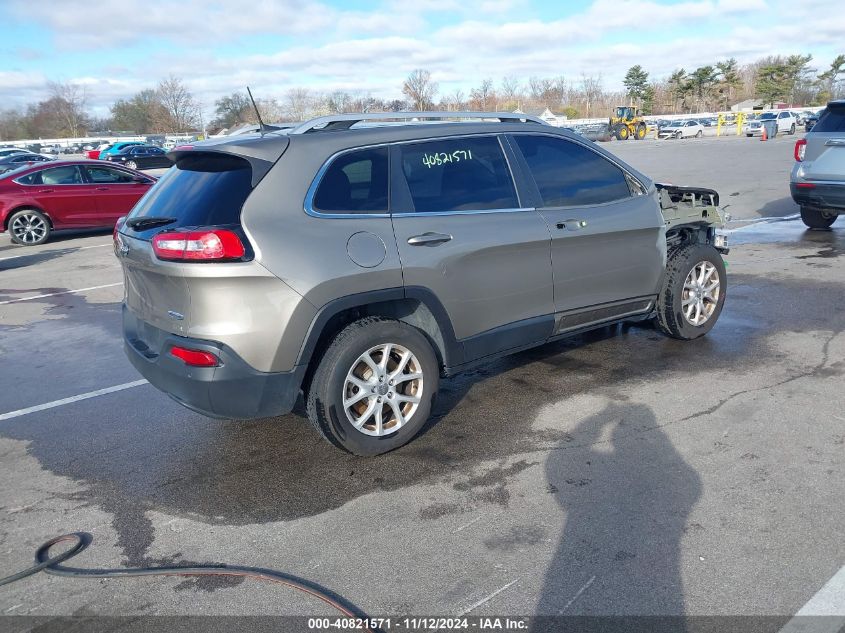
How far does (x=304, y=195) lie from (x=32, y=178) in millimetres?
12019

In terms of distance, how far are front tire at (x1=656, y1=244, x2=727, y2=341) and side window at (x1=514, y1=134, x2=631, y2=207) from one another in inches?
32.5

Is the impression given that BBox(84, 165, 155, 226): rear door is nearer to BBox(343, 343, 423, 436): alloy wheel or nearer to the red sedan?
the red sedan

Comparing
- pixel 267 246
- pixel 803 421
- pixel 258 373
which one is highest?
pixel 267 246

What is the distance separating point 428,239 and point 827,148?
7812mm

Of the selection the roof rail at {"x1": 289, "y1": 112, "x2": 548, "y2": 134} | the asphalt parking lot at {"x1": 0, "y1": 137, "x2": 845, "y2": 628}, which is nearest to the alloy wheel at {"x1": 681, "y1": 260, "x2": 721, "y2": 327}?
the asphalt parking lot at {"x1": 0, "y1": 137, "x2": 845, "y2": 628}

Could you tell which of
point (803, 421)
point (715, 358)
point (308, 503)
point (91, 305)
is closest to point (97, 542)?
point (308, 503)

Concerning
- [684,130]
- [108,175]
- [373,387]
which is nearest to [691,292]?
[373,387]

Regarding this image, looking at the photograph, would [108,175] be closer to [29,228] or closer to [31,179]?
[31,179]

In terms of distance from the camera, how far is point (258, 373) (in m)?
3.65

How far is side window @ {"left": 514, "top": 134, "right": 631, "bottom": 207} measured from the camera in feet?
15.7

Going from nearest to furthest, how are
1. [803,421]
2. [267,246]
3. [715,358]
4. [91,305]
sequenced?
1. [267,246]
2. [803,421]
3. [715,358]
4. [91,305]

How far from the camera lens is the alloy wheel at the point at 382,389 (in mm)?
3965

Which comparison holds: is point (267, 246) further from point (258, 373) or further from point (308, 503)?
point (308, 503)

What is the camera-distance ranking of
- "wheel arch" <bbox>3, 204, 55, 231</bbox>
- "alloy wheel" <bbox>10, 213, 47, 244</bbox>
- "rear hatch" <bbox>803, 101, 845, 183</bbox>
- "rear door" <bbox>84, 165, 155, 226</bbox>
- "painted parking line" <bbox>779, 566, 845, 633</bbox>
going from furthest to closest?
"rear door" <bbox>84, 165, 155, 226</bbox>, "alloy wheel" <bbox>10, 213, 47, 244</bbox>, "wheel arch" <bbox>3, 204, 55, 231</bbox>, "rear hatch" <bbox>803, 101, 845, 183</bbox>, "painted parking line" <bbox>779, 566, 845, 633</bbox>
